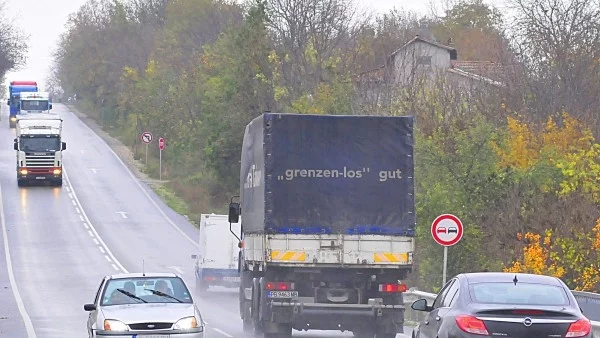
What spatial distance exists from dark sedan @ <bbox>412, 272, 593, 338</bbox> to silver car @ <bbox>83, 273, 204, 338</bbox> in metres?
4.73

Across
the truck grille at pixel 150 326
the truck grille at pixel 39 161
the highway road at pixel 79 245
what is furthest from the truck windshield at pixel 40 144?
the truck grille at pixel 150 326

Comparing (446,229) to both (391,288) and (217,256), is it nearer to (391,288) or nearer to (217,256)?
(391,288)

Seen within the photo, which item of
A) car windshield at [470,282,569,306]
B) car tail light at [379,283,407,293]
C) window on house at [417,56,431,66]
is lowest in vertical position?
car tail light at [379,283,407,293]

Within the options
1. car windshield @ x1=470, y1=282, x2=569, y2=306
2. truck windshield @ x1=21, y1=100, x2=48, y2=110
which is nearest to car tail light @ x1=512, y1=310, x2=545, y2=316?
car windshield @ x1=470, y1=282, x2=569, y2=306

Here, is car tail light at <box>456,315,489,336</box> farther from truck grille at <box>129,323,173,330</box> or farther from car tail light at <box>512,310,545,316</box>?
truck grille at <box>129,323,173,330</box>

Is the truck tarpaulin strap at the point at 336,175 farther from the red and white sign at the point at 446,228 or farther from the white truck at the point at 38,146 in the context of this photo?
the white truck at the point at 38,146

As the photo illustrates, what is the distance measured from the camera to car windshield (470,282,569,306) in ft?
47.1

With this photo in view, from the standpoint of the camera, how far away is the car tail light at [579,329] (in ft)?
45.6

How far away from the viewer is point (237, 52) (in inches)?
2549

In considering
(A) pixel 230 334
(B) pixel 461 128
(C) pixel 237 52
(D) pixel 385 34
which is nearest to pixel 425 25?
(D) pixel 385 34

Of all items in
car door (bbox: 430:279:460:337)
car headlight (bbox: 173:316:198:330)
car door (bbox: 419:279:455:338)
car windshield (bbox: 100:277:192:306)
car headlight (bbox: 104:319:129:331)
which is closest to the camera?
car door (bbox: 430:279:460:337)

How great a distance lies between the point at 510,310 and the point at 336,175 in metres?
7.82

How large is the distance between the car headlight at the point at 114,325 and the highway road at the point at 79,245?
520cm

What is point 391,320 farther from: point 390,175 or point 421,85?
point 421,85
